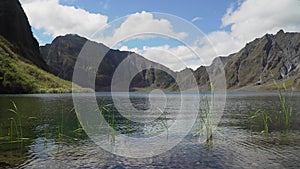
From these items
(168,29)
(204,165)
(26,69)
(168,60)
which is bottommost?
(204,165)

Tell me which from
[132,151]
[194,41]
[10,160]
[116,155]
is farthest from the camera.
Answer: [132,151]

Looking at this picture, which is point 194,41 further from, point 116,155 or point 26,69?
point 26,69

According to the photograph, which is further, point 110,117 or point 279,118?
point 110,117

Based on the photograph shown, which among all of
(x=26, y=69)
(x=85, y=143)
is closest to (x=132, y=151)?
(x=85, y=143)

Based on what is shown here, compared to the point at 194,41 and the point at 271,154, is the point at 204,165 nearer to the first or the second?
the point at 271,154

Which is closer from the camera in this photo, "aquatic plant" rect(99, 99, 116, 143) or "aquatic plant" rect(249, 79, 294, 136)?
"aquatic plant" rect(249, 79, 294, 136)

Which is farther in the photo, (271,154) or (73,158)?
(271,154)

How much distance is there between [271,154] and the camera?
59.1 feet

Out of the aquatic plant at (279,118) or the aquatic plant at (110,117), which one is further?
the aquatic plant at (110,117)

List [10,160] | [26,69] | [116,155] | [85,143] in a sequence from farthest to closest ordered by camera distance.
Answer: [26,69] < [85,143] < [116,155] < [10,160]

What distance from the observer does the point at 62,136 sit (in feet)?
79.5

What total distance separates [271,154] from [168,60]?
9.02 meters

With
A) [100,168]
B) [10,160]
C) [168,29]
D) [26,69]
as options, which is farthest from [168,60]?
[26,69]

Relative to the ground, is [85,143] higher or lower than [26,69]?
lower
